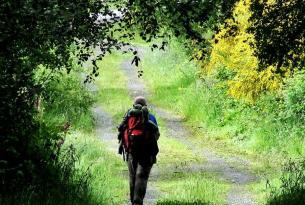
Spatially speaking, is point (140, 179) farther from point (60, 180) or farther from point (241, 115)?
point (241, 115)

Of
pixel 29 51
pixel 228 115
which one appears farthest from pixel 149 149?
pixel 228 115

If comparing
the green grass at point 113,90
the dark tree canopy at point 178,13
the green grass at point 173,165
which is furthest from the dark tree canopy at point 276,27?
the green grass at point 113,90

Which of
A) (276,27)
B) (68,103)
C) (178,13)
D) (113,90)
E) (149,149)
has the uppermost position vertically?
(113,90)

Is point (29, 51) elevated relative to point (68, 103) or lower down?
lower down

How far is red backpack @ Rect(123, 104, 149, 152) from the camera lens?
32.4 ft

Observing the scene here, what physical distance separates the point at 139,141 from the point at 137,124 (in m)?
0.29

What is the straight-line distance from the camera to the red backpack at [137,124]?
988 centimetres

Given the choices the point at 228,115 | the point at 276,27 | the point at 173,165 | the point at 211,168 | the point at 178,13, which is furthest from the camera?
the point at 228,115

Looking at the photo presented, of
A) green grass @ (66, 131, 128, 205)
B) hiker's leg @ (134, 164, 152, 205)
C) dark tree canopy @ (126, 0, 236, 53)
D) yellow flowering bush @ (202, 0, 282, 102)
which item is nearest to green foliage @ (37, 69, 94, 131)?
green grass @ (66, 131, 128, 205)

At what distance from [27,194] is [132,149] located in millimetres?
2109

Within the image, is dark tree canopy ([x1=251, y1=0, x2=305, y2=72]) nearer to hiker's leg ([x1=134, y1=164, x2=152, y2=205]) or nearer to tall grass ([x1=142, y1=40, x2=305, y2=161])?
hiker's leg ([x1=134, y1=164, x2=152, y2=205])

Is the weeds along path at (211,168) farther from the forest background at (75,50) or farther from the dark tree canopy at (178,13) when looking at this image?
the dark tree canopy at (178,13)

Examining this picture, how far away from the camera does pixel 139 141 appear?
1002 cm

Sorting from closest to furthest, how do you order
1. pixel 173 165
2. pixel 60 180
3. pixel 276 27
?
pixel 60 180
pixel 276 27
pixel 173 165
